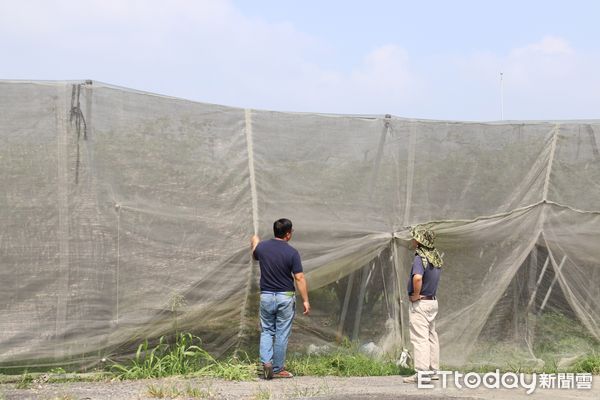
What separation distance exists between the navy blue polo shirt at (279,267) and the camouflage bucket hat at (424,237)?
3.53ft

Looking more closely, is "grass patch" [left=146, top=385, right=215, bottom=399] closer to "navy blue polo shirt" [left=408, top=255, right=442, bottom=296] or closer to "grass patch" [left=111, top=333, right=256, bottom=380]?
"grass patch" [left=111, top=333, right=256, bottom=380]

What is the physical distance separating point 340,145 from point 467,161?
133cm

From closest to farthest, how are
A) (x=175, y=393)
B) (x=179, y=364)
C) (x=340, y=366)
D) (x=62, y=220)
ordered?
1. (x=175, y=393)
2. (x=62, y=220)
3. (x=179, y=364)
4. (x=340, y=366)

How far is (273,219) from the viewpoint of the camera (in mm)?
7926

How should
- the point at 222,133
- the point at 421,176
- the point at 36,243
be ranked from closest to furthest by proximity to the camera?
1. the point at 36,243
2. the point at 222,133
3. the point at 421,176

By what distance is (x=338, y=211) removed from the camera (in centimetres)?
812

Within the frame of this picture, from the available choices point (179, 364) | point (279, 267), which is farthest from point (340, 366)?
point (179, 364)

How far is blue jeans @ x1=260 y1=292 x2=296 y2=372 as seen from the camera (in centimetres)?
732

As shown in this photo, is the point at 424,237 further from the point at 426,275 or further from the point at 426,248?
the point at 426,275

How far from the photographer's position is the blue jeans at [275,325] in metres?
7.32

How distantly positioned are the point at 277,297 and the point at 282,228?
2.00 feet

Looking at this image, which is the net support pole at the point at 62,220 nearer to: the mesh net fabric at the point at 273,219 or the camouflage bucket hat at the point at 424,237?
the mesh net fabric at the point at 273,219

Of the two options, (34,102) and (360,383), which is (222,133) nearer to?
(34,102)

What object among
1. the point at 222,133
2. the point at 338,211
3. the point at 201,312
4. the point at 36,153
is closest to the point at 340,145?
the point at 338,211
